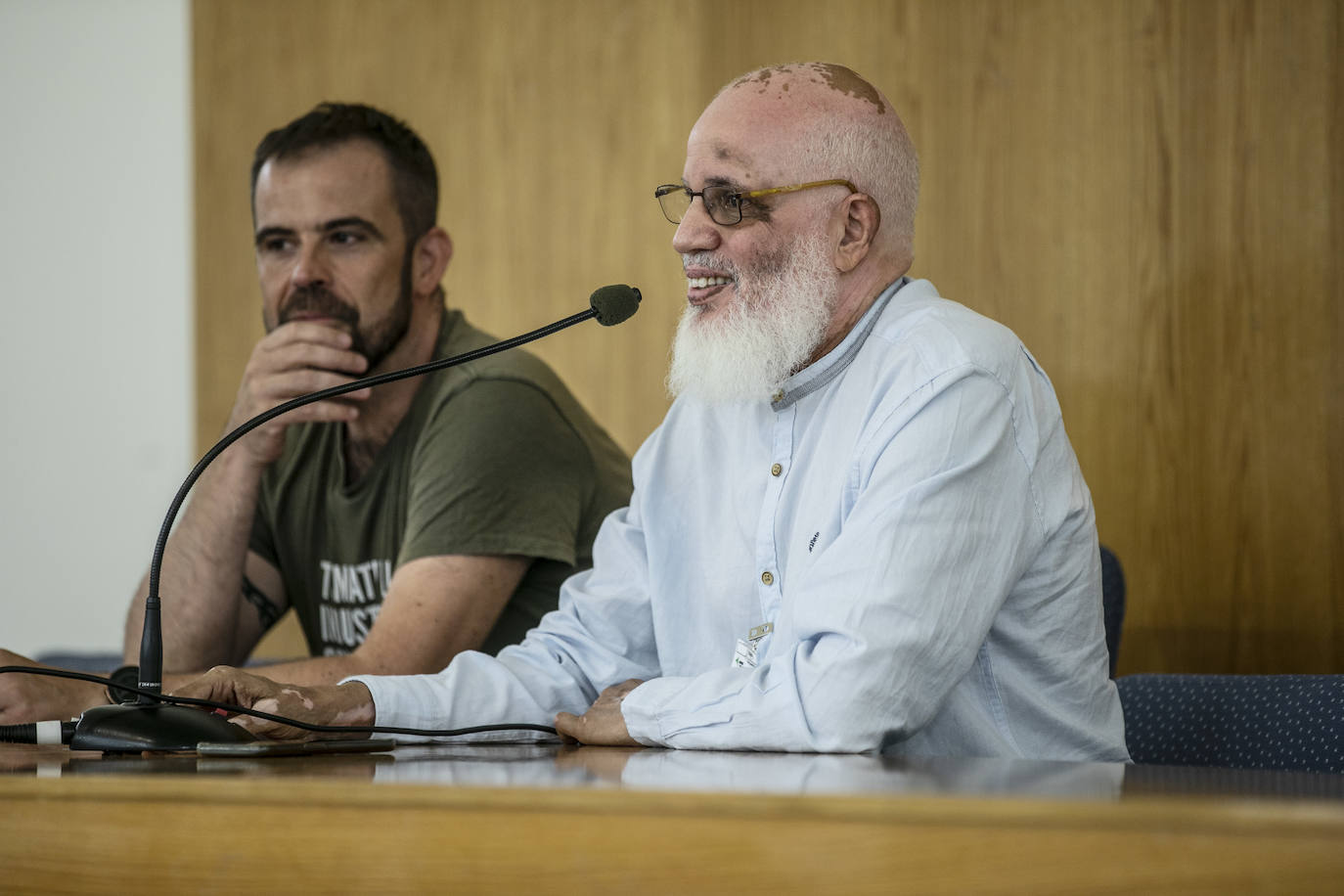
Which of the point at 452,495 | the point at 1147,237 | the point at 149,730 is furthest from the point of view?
the point at 1147,237

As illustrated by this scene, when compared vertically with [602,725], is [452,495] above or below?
above

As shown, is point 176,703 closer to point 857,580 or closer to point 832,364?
point 857,580

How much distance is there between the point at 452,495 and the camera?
1870mm

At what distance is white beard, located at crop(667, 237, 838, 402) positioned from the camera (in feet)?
4.99

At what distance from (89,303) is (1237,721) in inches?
115

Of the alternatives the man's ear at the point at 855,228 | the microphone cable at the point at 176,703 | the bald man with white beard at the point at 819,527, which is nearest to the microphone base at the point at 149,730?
the microphone cable at the point at 176,703

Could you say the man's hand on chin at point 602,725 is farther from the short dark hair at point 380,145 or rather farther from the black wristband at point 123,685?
the short dark hair at point 380,145

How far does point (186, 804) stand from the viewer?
30.5 inches

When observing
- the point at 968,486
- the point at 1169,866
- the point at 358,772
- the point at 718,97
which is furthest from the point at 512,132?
the point at 1169,866

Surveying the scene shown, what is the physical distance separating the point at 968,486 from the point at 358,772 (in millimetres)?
616

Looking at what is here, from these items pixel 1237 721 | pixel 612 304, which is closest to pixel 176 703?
pixel 612 304

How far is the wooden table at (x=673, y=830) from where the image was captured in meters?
0.65

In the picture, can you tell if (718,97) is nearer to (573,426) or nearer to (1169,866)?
(573,426)

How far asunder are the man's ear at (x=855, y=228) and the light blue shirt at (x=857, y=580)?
0.20 feet
